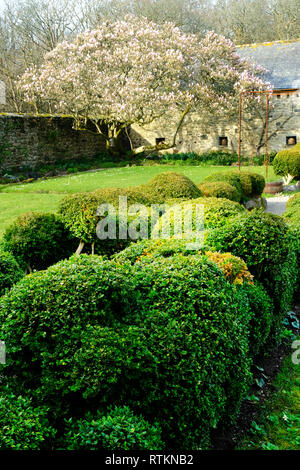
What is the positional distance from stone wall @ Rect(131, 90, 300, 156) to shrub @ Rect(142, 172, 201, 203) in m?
16.1

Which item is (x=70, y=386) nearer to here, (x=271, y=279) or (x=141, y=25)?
(x=271, y=279)

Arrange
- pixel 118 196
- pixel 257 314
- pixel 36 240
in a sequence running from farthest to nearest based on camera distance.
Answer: pixel 118 196, pixel 36 240, pixel 257 314

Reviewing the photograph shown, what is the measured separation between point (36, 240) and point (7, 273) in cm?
162

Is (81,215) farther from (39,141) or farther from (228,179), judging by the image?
(39,141)

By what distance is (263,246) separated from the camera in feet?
14.6

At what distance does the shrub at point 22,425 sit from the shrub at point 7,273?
1450 mm

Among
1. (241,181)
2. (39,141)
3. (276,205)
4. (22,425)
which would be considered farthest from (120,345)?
(39,141)

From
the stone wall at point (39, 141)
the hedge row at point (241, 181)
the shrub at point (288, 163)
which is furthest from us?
the stone wall at point (39, 141)

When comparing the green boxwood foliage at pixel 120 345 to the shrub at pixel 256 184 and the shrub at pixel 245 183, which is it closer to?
the shrub at pixel 245 183

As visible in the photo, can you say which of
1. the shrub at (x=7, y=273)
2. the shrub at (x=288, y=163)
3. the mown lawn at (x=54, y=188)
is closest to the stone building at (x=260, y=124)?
the mown lawn at (x=54, y=188)

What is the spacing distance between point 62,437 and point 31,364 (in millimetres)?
472

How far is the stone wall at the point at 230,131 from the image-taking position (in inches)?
869
